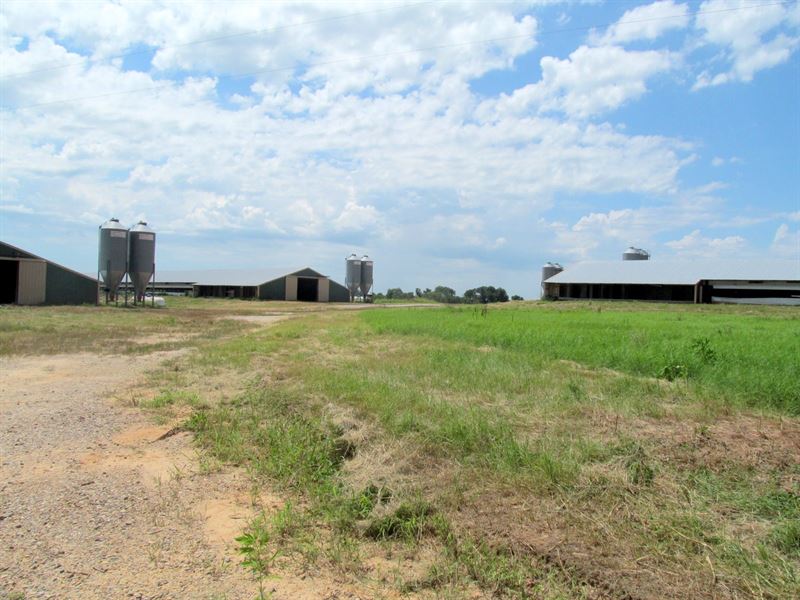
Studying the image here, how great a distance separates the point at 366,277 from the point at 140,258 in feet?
106

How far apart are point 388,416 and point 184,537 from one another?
3.18 metres

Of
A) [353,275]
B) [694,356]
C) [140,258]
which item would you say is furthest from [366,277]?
[694,356]

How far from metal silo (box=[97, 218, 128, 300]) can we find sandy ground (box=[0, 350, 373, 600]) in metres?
38.1

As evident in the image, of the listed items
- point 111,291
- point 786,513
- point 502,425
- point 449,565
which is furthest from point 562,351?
point 111,291

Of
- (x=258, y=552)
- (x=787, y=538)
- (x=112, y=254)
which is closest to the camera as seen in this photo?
(x=787, y=538)

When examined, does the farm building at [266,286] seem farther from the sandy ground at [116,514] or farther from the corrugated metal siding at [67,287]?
the sandy ground at [116,514]

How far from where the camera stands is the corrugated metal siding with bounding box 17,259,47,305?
36.4m

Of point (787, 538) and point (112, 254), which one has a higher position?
point (112, 254)

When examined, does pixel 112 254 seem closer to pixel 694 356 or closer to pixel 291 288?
pixel 291 288

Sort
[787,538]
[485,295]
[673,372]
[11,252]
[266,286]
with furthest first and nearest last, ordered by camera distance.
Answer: [485,295] < [266,286] < [11,252] < [673,372] < [787,538]

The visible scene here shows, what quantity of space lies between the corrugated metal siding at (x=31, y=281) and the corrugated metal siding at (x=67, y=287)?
0.43 meters

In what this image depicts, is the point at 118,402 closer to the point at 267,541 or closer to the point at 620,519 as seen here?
the point at 267,541

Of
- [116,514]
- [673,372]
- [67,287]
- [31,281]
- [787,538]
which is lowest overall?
[116,514]

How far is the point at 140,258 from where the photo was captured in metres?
43.5
